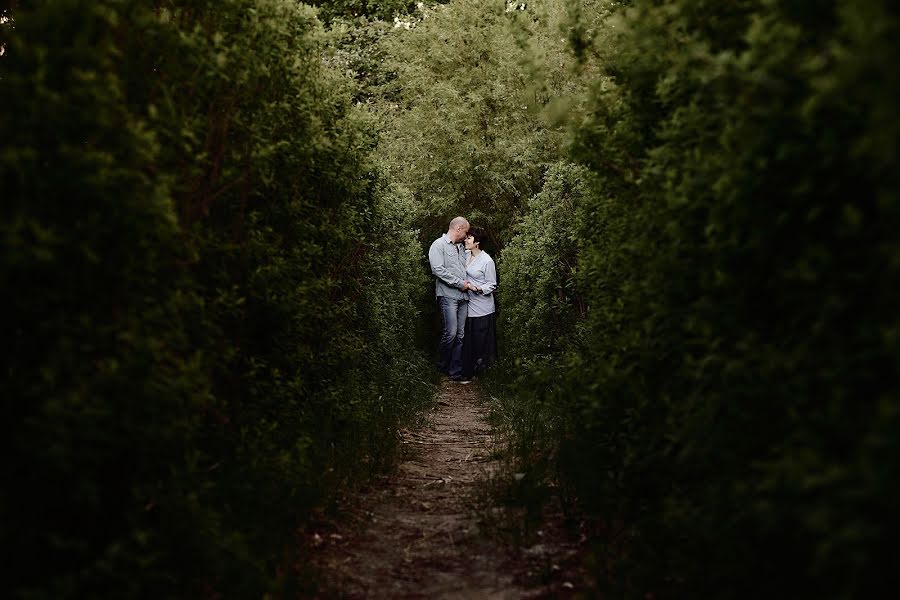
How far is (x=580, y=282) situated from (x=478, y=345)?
9073mm

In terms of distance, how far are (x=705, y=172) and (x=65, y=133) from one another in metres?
2.27

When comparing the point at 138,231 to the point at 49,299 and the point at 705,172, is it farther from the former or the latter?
the point at 705,172

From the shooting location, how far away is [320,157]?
18.4ft

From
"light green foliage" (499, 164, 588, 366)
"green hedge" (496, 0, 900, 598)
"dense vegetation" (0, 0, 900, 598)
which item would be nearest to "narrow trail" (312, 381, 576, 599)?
"dense vegetation" (0, 0, 900, 598)

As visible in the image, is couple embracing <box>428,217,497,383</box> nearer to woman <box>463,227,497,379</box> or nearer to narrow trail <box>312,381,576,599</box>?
woman <box>463,227,497,379</box>

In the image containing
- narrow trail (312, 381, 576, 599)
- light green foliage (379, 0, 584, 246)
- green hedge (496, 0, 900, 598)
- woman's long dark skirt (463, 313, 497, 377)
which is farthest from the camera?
light green foliage (379, 0, 584, 246)

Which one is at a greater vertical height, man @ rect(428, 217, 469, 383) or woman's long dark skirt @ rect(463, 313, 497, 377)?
man @ rect(428, 217, 469, 383)

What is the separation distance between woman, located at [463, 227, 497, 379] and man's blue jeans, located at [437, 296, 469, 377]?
0.15m

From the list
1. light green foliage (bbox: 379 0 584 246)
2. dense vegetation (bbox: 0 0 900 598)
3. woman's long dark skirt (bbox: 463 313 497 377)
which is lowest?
woman's long dark skirt (bbox: 463 313 497 377)

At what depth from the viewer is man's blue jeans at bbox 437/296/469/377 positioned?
14.2 meters

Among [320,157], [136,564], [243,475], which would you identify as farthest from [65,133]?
[320,157]

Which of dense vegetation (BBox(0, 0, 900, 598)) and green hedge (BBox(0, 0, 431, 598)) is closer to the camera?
dense vegetation (BBox(0, 0, 900, 598))

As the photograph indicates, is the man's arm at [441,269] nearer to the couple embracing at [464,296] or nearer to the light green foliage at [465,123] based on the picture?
the couple embracing at [464,296]

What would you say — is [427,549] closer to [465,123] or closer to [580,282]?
[580,282]
